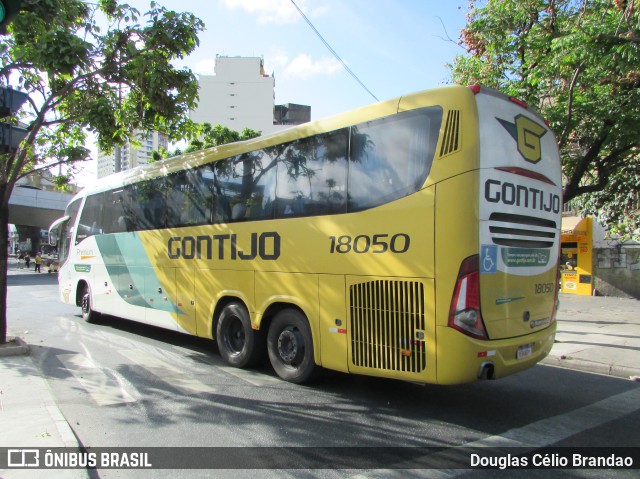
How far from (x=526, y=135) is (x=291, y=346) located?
3896 millimetres

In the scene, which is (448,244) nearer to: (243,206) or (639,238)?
(243,206)

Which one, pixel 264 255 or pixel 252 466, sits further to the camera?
pixel 264 255

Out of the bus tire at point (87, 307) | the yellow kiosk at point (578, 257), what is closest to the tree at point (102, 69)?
the bus tire at point (87, 307)

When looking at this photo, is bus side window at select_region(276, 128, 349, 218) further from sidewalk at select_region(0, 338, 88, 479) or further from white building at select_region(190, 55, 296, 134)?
white building at select_region(190, 55, 296, 134)

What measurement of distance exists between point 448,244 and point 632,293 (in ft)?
53.8

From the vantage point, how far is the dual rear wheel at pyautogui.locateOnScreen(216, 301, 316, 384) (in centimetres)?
589

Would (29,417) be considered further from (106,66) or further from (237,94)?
(237,94)

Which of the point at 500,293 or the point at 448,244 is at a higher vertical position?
the point at 448,244

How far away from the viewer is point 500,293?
4582mm

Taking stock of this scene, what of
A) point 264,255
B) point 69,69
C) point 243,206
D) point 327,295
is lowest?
point 327,295

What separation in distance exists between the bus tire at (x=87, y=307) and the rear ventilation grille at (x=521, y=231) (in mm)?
10032

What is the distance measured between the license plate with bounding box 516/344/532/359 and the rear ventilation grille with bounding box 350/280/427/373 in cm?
109

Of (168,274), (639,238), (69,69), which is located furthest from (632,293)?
(69,69)

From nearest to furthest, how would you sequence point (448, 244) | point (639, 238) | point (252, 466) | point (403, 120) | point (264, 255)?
1. point (252, 466)
2. point (448, 244)
3. point (403, 120)
4. point (264, 255)
5. point (639, 238)
